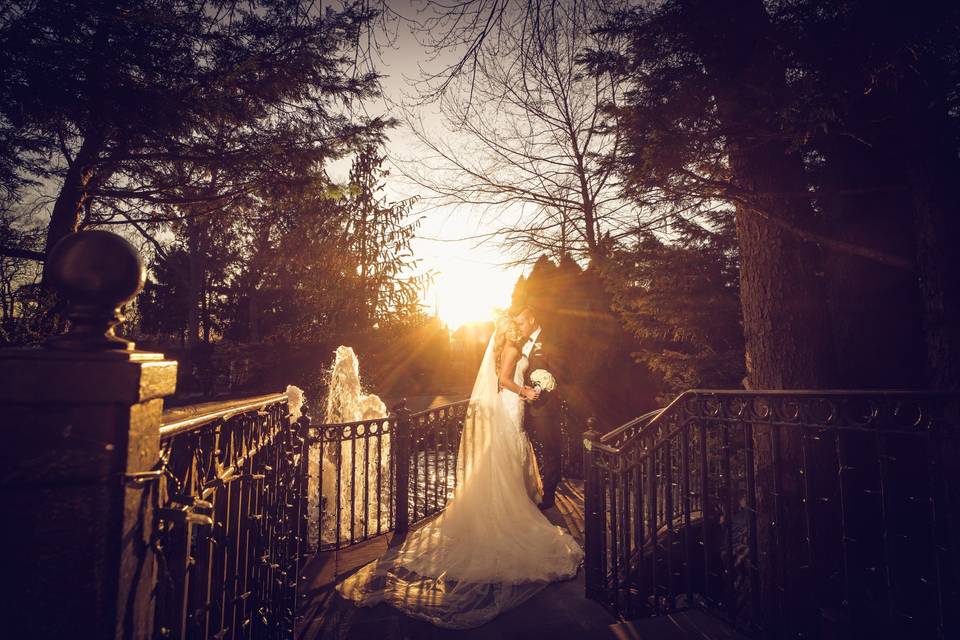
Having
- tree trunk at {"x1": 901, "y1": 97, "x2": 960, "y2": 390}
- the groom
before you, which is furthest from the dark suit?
tree trunk at {"x1": 901, "y1": 97, "x2": 960, "y2": 390}

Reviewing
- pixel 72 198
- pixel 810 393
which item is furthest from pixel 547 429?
pixel 72 198

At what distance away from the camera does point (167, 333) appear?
1385 inches

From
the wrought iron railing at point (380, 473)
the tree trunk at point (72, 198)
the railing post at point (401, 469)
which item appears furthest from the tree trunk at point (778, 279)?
the tree trunk at point (72, 198)

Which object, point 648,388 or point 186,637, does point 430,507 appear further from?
point 648,388

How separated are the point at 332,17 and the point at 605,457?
18.5 feet

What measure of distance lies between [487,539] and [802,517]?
3.40 metres

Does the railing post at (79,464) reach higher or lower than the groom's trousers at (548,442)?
higher

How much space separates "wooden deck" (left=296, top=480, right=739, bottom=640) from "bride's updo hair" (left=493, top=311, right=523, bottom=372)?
3262mm

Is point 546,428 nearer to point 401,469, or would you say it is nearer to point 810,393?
point 401,469

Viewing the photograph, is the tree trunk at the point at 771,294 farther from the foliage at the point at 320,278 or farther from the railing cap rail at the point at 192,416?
the foliage at the point at 320,278

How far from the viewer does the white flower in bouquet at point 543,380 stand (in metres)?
6.56

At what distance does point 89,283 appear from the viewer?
1.29 meters

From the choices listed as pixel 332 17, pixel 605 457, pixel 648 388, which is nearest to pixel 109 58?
pixel 332 17

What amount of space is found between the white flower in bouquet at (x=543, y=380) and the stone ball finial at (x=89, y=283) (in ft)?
18.6
